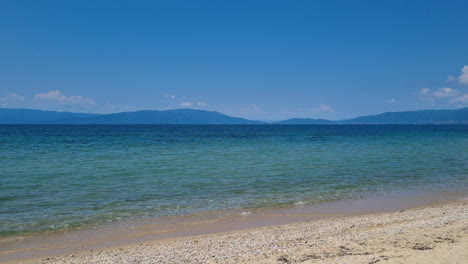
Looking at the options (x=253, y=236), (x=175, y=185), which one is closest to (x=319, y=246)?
(x=253, y=236)

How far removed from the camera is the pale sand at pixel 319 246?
7652mm

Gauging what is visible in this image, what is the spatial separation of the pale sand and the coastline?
0.08 ft

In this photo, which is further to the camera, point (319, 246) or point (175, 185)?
point (175, 185)

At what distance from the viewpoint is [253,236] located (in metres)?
9.95

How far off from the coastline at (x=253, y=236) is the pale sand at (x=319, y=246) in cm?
2

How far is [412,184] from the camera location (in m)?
19.1

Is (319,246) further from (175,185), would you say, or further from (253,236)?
(175,185)

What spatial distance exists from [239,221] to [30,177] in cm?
1446

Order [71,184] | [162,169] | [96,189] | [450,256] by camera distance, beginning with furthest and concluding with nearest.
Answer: [162,169] → [71,184] → [96,189] → [450,256]

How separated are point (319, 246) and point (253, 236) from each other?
213cm

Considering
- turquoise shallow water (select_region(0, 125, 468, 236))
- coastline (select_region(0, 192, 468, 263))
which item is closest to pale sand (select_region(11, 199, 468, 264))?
coastline (select_region(0, 192, 468, 263))

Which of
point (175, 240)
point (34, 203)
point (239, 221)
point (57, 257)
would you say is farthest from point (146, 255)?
point (34, 203)

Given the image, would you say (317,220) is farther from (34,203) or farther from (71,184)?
(71,184)

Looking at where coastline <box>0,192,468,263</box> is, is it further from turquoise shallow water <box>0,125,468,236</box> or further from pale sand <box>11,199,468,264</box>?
turquoise shallow water <box>0,125,468,236</box>
